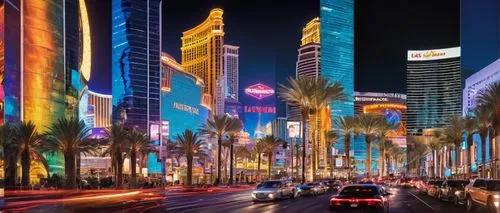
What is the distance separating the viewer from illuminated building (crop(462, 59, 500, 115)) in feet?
305

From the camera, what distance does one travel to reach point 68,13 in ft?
255

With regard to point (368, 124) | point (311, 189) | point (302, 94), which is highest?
point (302, 94)

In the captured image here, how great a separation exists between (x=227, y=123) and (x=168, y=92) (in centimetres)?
8999

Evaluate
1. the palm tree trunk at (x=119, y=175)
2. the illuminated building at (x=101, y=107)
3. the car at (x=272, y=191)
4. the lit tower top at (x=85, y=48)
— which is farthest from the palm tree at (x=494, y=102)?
the illuminated building at (x=101, y=107)

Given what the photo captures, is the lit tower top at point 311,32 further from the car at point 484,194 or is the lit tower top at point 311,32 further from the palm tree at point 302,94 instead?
the car at point 484,194

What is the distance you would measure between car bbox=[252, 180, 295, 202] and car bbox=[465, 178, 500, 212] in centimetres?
1317

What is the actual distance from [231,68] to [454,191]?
140 metres

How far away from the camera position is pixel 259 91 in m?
174

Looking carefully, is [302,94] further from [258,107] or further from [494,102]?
[258,107]

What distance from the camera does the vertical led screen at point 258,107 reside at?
173 metres

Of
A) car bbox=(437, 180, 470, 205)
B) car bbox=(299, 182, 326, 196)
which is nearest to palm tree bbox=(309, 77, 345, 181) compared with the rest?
car bbox=(299, 182, 326, 196)

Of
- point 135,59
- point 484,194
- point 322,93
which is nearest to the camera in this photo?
point 484,194

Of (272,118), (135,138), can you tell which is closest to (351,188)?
(135,138)

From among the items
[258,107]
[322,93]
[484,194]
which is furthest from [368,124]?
[258,107]
